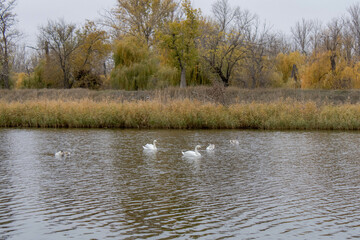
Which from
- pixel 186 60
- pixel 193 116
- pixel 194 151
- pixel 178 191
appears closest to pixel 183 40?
pixel 186 60

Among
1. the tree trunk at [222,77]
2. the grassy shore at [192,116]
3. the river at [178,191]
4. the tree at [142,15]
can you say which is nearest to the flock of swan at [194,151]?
the river at [178,191]

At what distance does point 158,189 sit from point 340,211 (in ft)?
14.0

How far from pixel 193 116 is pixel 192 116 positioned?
0.06m

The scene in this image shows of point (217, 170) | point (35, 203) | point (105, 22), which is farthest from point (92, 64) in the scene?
point (35, 203)

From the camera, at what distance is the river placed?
814 centimetres

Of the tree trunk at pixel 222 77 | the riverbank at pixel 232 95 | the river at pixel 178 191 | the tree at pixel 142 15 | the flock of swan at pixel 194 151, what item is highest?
the tree at pixel 142 15

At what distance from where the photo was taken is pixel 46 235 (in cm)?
773

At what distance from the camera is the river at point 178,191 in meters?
8.14

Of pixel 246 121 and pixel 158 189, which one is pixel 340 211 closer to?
pixel 158 189

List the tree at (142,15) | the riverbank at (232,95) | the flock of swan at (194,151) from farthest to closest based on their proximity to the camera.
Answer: the tree at (142,15), the riverbank at (232,95), the flock of swan at (194,151)

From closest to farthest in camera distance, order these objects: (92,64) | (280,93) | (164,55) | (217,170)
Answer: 1. (217,170)
2. (280,93)
3. (164,55)
4. (92,64)

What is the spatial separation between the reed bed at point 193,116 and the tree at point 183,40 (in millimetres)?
13930

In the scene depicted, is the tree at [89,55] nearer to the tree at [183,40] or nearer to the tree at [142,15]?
the tree at [142,15]

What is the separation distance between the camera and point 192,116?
91.1ft
